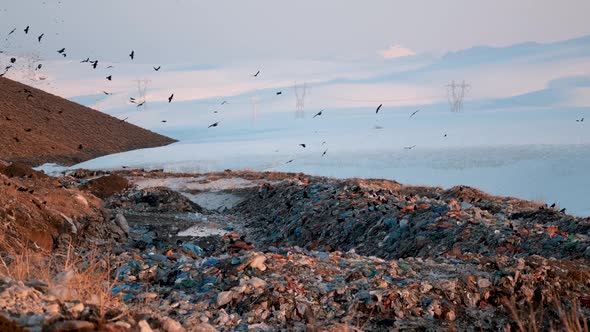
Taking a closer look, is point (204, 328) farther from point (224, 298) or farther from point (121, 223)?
point (121, 223)

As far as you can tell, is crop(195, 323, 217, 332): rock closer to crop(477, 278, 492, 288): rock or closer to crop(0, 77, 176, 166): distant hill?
crop(477, 278, 492, 288): rock

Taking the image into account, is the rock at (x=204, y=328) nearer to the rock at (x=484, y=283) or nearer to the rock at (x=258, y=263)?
the rock at (x=258, y=263)

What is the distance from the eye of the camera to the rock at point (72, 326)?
13.4 ft

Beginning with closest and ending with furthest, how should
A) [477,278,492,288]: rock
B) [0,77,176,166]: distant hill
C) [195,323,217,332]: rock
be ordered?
[195,323,217,332]: rock, [477,278,492,288]: rock, [0,77,176,166]: distant hill

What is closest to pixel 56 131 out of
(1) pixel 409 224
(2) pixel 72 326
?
(1) pixel 409 224

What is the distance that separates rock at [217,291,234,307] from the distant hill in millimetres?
29059

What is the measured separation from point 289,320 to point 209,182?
1717 cm

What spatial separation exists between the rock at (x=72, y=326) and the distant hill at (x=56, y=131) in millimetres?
31090

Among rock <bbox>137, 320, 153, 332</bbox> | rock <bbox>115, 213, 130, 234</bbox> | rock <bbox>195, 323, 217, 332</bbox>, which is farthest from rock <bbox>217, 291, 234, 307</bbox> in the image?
rock <bbox>115, 213, 130, 234</bbox>

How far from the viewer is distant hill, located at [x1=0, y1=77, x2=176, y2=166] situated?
35.7 m

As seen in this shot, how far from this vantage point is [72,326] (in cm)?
412

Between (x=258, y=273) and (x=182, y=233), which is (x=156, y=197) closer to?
(x=182, y=233)

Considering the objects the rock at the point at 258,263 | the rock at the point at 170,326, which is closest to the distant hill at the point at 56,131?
the rock at the point at 258,263

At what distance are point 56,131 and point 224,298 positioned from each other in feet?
116
